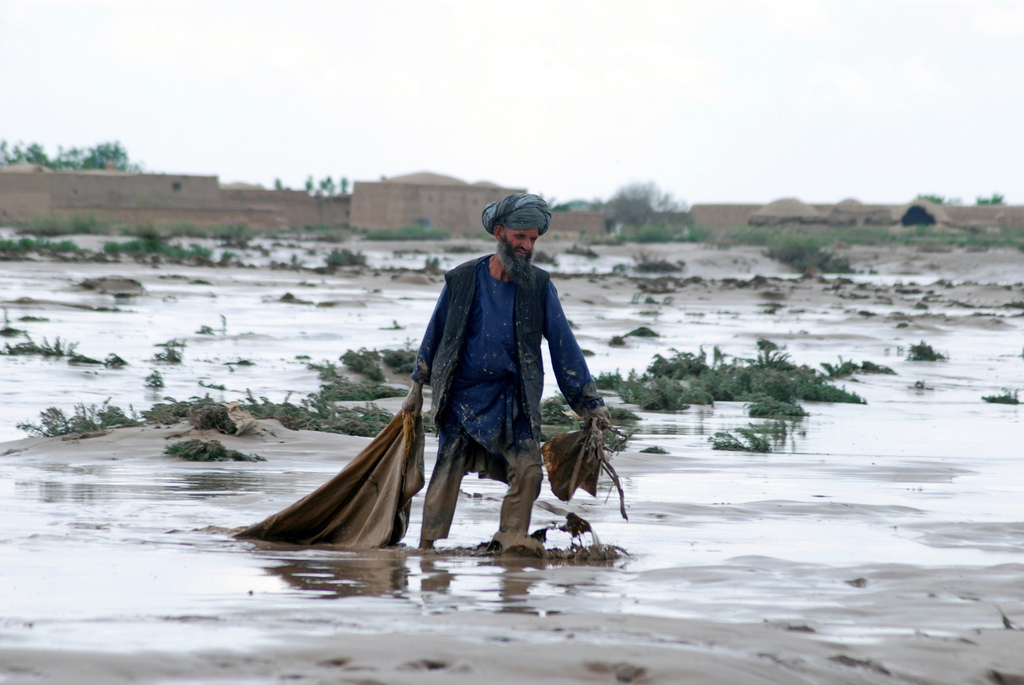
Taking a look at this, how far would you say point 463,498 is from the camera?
681 cm

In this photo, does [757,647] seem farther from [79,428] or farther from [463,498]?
[79,428]

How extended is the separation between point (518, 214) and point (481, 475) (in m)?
1.17

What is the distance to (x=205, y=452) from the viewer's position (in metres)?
7.86

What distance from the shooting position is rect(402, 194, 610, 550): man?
507 cm

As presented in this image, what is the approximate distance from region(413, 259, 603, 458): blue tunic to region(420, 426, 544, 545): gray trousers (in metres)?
0.08

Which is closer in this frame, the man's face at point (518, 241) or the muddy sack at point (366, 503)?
the man's face at point (518, 241)

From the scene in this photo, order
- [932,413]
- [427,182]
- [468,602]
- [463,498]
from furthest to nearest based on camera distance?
[427,182] < [932,413] < [463,498] < [468,602]

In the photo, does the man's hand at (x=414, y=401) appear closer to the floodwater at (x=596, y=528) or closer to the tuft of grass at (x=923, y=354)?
the floodwater at (x=596, y=528)

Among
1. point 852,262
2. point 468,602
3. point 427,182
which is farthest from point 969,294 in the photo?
point 427,182

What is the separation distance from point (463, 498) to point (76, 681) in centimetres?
384

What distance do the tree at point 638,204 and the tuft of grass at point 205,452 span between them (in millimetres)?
69754

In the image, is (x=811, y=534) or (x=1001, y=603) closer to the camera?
(x=1001, y=603)

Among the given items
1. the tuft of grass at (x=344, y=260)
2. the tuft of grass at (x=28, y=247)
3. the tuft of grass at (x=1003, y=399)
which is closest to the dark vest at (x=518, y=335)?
the tuft of grass at (x=1003, y=399)

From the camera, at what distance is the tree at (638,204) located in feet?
255
